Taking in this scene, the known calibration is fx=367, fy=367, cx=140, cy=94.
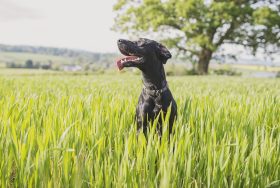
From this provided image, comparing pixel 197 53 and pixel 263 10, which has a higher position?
pixel 263 10

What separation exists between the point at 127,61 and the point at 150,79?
0.26 metres

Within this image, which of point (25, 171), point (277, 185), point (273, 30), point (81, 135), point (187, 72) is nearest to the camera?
point (25, 171)

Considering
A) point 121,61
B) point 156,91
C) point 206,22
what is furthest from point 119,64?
point 206,22

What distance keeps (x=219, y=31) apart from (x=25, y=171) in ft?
102

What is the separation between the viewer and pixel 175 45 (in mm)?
32156

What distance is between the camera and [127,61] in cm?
261

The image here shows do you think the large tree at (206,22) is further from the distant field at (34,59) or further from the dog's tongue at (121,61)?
the distant field at (34,59)

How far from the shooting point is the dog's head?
262 centimetres

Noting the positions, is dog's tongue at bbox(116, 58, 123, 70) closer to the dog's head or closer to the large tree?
the dog's head

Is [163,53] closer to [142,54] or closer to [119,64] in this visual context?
[142,54]

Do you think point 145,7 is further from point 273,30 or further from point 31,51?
point 31,51

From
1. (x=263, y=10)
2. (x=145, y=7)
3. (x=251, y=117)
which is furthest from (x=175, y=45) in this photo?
(x=251, y=117)

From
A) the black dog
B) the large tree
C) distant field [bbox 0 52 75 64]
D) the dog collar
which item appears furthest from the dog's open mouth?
distant field [bbox 0 52 75 64]

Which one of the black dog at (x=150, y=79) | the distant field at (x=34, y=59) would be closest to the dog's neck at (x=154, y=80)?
the black dog at (x=150, y=79)
